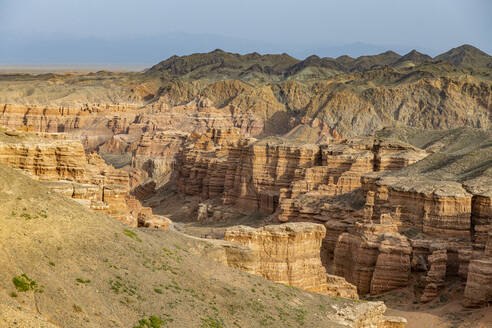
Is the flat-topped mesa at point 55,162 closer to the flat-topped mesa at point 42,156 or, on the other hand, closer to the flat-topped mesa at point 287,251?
the flat-topped mesa at point 42,156

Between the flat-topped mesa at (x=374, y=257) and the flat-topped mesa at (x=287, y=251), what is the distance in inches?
361

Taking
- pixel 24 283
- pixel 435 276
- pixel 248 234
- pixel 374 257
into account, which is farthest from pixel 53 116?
pixel 24 283

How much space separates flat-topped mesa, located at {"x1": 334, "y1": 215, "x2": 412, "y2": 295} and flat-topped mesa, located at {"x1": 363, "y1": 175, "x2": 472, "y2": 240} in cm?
211

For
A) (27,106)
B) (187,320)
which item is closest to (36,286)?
(187,320)

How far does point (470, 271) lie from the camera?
1538 inches

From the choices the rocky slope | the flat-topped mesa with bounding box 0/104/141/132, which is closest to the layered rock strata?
the rocky slope

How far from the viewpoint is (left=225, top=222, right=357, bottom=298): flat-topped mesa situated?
33.5 meters

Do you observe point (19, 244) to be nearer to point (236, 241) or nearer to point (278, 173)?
point (236, 241)

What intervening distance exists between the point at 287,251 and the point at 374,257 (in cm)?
1248

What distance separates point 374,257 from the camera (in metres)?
45.0

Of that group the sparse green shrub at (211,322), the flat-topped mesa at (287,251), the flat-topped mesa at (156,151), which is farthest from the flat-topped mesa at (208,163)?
the sparse green shrub at (211,322)

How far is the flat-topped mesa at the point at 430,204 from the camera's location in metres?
46.4

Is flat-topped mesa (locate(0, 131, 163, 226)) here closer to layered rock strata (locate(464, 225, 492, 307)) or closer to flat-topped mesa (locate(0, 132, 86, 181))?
flat-topped mesa (locate(0, 132, 86, 181))

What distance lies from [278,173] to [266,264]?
37.2m
